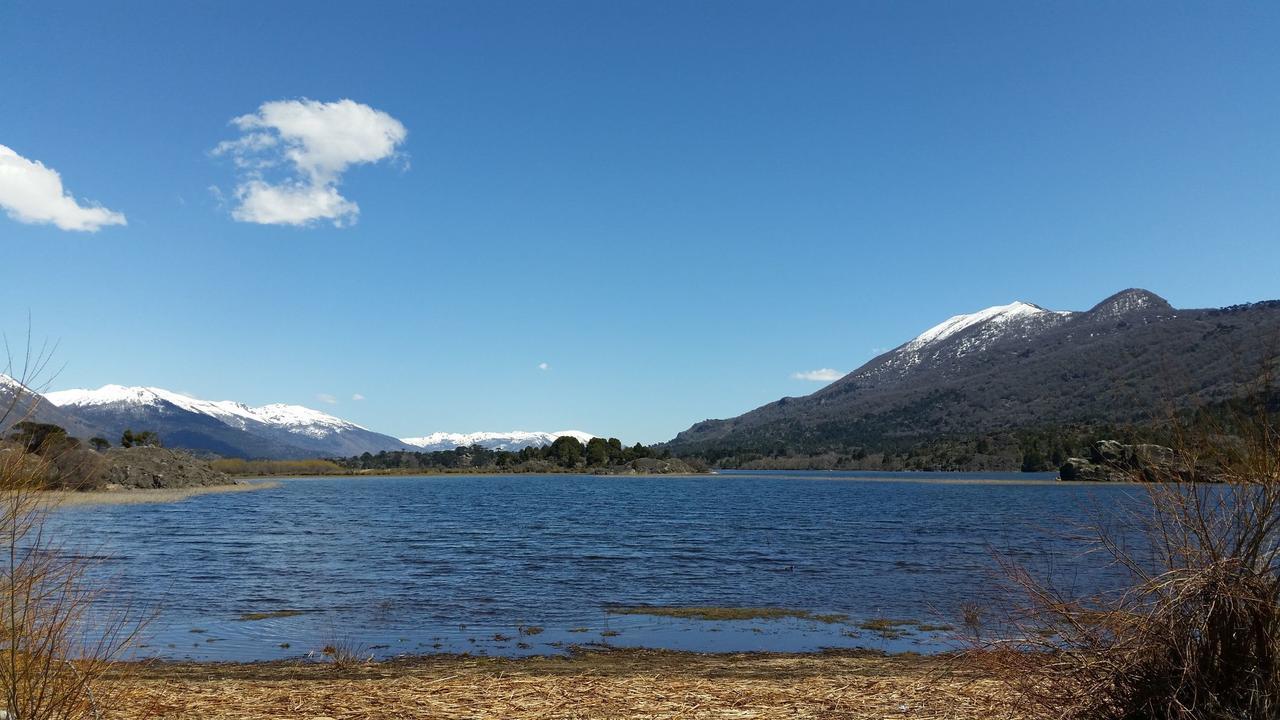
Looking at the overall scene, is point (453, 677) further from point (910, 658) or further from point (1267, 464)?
point (1267, 464)

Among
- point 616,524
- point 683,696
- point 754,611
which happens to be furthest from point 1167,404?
point 616,524

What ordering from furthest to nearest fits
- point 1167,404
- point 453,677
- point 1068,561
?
point 1068,561
point 453,677
point 1167,404

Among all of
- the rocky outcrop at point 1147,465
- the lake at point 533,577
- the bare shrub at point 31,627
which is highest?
the rocky outcrop at point 1147,465

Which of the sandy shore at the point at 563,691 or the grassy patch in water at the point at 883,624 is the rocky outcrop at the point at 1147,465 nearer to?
the sandy shore at the point at 563,691

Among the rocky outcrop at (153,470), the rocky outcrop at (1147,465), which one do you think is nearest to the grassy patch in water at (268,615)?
the rocky outcrop at (1147,465)

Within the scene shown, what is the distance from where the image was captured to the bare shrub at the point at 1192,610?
6.54 meters

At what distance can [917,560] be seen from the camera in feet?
115

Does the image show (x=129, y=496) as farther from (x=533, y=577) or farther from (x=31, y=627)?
(x=31, y=627)

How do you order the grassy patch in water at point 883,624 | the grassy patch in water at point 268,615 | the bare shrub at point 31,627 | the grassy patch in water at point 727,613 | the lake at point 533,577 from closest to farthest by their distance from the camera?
the bare shrub at point 31,627 → the lake at point 533,577 → the grassy patch in water at point 883,624 → the grassy patch in water at point 268,615 → the grassy patch in water at point 727,613

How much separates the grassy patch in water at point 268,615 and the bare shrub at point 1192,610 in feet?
63.8

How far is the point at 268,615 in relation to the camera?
2159 cm

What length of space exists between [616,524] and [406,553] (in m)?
20.3

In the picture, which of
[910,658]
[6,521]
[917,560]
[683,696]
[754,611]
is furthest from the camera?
[917,560]

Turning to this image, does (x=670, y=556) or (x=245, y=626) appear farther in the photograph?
(x=670, y=556)
